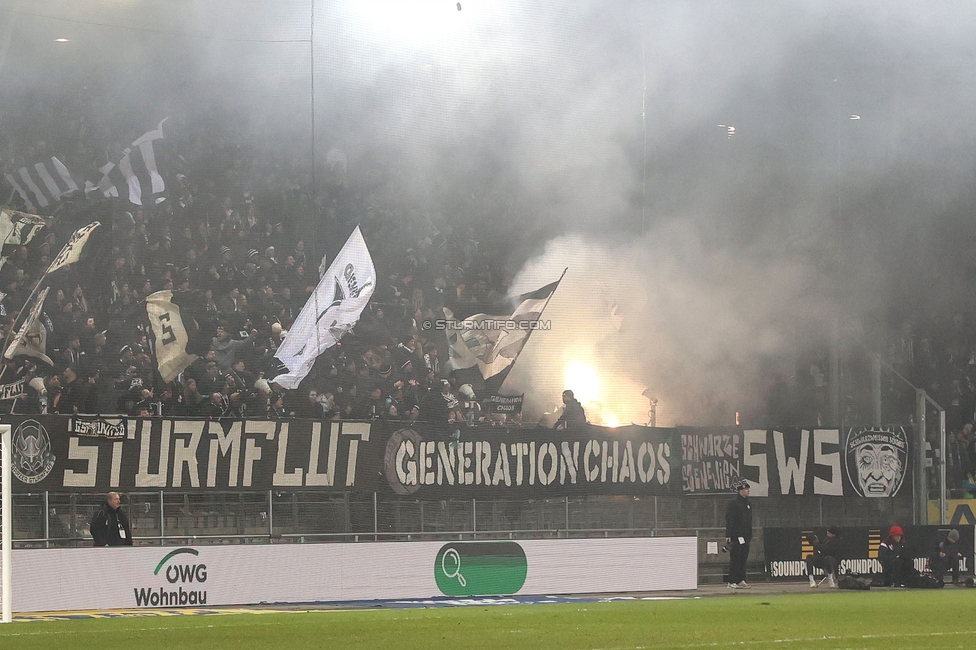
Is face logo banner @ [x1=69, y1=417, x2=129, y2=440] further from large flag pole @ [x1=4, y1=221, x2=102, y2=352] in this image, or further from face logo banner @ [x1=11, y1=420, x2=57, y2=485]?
large flag pole @ [x1=4, y1=221, x2=102, y2=352]

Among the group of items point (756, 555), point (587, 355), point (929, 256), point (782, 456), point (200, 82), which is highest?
point (200, 82)

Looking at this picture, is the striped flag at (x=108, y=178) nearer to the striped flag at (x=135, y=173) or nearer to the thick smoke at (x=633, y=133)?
the striped flag at (x=135, y=173)

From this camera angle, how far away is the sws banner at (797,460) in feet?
48.2

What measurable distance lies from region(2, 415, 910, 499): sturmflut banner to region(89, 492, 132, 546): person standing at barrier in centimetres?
38

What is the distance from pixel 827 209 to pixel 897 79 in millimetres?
2116

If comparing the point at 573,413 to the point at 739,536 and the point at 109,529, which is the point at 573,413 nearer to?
the point at 739,536

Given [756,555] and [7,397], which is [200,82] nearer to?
[7,397]

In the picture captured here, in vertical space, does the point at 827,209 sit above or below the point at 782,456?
above

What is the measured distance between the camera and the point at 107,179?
14.2 meters

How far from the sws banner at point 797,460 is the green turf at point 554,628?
12.6 ft

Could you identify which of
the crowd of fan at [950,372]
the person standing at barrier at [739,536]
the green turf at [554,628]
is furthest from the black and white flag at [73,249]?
the crowd of fan at [950,372]

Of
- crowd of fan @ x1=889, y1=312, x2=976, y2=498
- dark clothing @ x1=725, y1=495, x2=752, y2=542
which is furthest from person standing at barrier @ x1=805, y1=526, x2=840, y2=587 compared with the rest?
crowd of fan @ x1=889, y1=312, x2=976, y2=498

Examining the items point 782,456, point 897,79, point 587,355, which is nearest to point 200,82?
point 587,355

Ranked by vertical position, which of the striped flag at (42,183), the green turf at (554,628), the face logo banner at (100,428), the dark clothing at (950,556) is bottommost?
the dark clothing at (950,556)
